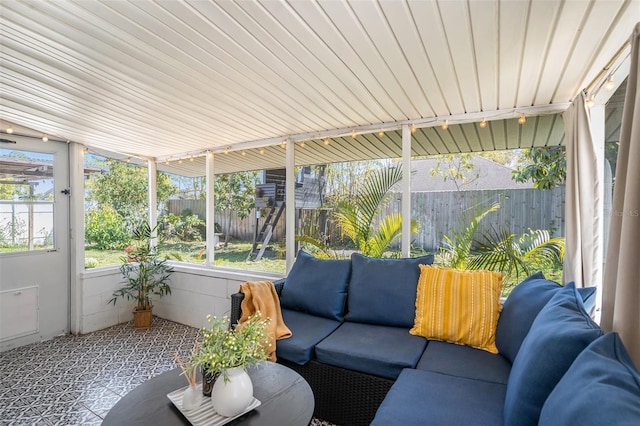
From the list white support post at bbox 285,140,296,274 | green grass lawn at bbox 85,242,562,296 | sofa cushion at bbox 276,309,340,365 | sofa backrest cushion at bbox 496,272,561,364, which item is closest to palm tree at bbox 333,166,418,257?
green grass lawn at bbox 85,242,562,296

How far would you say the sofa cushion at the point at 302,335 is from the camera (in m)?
2.23

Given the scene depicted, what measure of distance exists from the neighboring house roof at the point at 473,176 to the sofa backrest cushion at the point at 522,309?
0.99 m

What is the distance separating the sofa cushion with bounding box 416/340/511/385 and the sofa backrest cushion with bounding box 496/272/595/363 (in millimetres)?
93

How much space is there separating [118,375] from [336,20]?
11.0 ft

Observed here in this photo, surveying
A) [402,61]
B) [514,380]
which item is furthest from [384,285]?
[402,61]

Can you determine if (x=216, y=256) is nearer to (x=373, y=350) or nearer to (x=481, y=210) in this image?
(x=373, y=350)

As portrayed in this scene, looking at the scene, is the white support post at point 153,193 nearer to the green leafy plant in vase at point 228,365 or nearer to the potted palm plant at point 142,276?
the potted palm plant at point 142,276

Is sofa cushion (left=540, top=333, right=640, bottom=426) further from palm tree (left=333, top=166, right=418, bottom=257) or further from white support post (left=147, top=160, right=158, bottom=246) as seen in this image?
white support post (left=147, top=160, right=158, bottom=246)

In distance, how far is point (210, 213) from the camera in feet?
14.5

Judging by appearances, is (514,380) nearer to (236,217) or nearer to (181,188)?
(236,217)

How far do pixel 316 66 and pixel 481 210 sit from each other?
1.96m

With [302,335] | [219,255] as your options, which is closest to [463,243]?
[302,335]

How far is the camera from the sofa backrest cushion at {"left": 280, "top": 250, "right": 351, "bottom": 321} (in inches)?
108

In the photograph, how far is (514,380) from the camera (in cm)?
133
